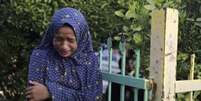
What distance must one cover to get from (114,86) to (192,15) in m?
0.73

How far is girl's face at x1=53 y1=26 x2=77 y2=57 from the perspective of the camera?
3199mm

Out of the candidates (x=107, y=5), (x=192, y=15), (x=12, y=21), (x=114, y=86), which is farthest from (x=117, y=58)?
(x=12, y=21)

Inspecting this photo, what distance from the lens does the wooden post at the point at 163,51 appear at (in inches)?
114

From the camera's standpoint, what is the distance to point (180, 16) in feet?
11.5

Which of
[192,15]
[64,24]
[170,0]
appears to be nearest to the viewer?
[64,24]

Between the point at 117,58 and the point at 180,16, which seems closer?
the point at 180,16

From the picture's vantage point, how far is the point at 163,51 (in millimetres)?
2908

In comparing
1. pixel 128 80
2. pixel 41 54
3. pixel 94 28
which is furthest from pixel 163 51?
pixel 94 28

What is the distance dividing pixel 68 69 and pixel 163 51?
64cm

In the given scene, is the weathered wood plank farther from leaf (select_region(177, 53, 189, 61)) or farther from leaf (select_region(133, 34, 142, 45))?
leaf (select_region(133, 34, 142, 45))

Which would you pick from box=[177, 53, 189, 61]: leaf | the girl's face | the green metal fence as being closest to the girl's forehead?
the girl's face

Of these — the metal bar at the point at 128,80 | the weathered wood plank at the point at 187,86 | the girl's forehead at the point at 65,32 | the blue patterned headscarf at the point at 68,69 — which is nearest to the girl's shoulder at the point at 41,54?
the blue patterned headscarf at the point at 68,69

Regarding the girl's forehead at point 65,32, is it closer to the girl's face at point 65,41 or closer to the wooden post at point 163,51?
the girl's face at point 65,41

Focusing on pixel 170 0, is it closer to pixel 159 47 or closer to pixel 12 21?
pixel 159 47
